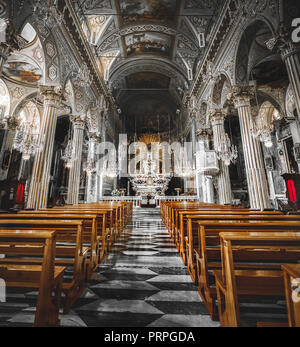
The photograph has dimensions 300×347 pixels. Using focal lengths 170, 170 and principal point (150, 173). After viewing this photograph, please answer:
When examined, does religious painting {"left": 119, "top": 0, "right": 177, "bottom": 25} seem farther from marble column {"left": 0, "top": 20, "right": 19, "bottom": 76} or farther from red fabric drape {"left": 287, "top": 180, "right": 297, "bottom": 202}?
red fabric drape {"left": 287, "top": 180, "right": 297, "bottom": 202}

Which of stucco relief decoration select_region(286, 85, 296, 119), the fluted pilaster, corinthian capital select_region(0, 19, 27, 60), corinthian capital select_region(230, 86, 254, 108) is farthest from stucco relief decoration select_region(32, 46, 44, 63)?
stucco relief decoration select_region(286, 85, 296, 119)

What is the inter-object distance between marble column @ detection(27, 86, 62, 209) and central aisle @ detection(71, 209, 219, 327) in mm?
4039

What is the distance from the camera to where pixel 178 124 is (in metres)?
17.0

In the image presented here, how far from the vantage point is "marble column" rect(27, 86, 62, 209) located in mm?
5312

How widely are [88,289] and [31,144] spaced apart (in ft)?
17.9

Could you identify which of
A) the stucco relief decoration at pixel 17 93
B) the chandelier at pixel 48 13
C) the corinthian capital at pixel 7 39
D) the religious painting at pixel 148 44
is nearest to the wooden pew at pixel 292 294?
the corinthian capital at pixel 7 39

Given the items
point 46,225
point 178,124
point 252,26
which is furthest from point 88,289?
point 178,124

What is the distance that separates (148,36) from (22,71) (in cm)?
798

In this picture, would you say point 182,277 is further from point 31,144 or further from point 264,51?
point 264,51

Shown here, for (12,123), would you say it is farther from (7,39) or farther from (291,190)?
(291,190)

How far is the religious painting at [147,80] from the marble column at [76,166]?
9163mm

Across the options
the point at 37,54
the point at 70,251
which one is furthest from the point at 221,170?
the point at 37,54
